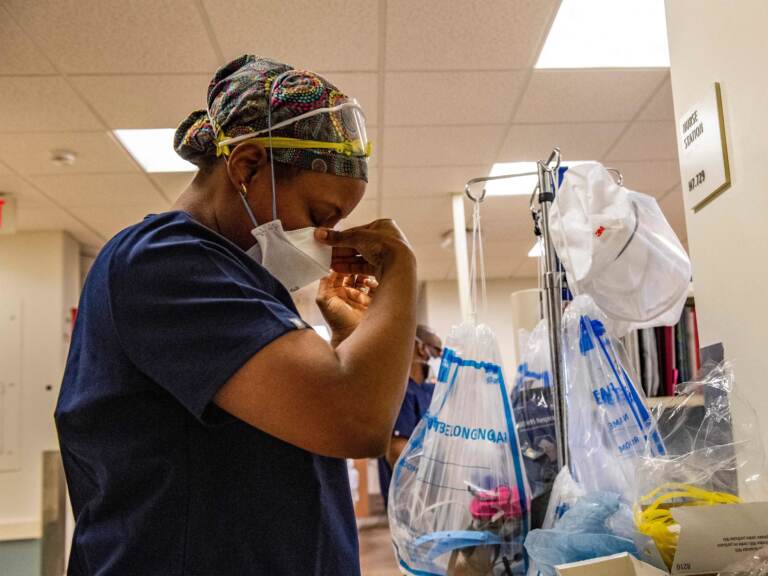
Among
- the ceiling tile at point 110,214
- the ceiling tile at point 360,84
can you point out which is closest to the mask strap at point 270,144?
the ceiling tile at point 360,84

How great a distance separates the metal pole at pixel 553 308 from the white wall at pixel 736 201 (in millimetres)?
223

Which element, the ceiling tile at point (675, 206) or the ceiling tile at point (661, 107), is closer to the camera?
the ceiling tile at point (661, 107)

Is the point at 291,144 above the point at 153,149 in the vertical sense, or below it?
below

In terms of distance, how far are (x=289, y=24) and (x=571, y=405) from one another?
6.41ft

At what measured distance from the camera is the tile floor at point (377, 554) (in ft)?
13.0

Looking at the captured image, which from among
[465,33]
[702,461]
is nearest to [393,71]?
[465,33]

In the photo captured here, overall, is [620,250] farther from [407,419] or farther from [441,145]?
[441,145]

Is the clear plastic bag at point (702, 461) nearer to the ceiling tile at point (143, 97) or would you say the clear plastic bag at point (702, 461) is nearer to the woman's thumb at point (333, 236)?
the woman's thumb at point (333, 236)

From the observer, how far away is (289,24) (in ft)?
8.11

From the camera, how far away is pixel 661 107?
129 inches

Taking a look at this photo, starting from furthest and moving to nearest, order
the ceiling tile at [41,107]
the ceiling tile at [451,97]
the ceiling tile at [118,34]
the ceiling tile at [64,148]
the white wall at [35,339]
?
the white wall at [35,339], the ceiling tile at [64,148], the ceiling tile at [451,97], the ceiling tile at [41,107], the ceiling tile at [118,34]

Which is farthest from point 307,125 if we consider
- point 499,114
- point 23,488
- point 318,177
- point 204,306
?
point 23,488

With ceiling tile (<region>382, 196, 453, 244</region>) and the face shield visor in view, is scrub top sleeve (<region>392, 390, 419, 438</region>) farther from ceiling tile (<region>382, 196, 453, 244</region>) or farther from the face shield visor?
the face shield visor

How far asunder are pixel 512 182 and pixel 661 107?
1073 mm
